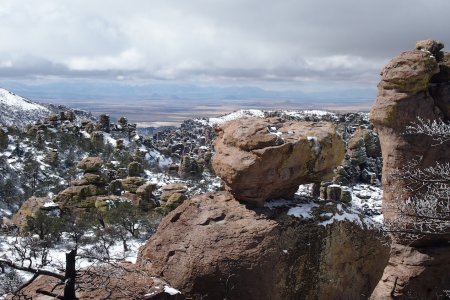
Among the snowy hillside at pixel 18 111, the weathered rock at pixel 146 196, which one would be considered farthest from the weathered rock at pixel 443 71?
the snowy hillside at pixel 18 111

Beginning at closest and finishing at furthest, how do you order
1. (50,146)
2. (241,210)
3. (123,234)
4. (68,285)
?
(68,285) → (241,210) → (123,234) → (50,146)

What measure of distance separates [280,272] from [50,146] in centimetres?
6114

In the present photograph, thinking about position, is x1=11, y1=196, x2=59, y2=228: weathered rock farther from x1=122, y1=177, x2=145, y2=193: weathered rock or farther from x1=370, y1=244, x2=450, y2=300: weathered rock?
x1=370, y1=244, x2=450, y2=300: weathered rock

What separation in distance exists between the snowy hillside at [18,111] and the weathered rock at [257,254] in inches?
5658

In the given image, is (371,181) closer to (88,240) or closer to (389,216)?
(88,240)

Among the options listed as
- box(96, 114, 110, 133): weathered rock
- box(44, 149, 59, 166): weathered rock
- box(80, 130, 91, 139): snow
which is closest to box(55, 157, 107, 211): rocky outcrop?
box(44, 149, 59, 166): weathered rock

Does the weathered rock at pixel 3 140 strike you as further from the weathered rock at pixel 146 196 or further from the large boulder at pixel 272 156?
the large boulder at pixel 272 156

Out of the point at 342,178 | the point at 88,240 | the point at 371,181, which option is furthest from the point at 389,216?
the point at 371,181

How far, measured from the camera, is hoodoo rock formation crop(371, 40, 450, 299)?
16938mm

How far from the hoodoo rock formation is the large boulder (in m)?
4.92

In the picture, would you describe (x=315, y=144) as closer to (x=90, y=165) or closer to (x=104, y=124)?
(x=90, y=165)

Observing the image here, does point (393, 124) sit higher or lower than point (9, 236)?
higher

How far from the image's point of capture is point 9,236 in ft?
116

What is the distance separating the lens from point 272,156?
479 inches
